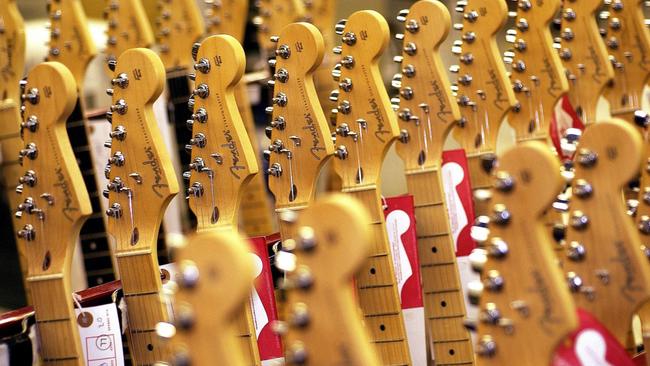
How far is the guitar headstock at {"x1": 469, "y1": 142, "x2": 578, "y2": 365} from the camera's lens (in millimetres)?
2080

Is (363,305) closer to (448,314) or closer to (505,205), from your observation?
(448,314)

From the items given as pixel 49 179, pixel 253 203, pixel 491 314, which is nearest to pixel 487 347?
pixel 491 314

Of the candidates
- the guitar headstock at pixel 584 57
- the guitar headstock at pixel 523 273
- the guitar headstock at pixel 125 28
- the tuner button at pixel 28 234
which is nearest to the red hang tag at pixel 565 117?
the guitar headstock at pixel 584 57

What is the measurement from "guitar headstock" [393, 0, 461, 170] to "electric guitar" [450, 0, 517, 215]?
0.26 meters

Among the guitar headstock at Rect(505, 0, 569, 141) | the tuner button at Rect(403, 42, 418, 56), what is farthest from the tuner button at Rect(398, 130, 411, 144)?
the guitar headstock at Rect(505, 0, 569, 141)

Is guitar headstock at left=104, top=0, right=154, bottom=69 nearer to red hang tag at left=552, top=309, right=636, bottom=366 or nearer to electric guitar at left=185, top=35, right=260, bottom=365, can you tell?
electric guitar at left=185, top=35, right=260, bottom=365

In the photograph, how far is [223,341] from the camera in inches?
72.2

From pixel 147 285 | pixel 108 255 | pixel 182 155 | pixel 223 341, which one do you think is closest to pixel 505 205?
pixel 223 341

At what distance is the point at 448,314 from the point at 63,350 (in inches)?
43.9

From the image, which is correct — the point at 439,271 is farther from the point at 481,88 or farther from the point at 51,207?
the point at 51,207

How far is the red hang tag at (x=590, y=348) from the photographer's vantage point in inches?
86.0

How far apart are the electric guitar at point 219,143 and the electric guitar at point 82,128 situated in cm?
104

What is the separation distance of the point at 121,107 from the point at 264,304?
589 millimetres

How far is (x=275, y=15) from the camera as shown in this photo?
16.2ft
